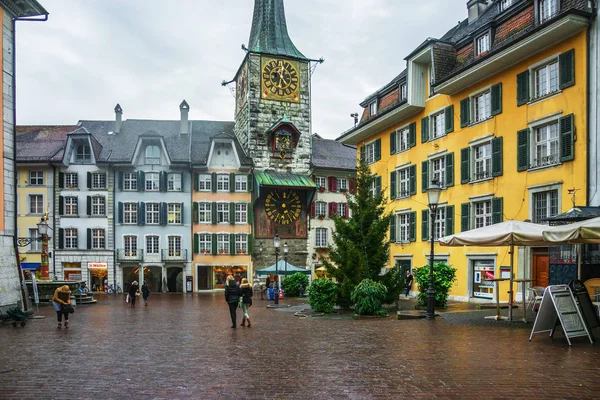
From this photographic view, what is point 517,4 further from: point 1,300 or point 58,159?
point 58,159

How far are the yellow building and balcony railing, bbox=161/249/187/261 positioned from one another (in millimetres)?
20154

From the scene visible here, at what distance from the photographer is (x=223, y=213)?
4703 cm

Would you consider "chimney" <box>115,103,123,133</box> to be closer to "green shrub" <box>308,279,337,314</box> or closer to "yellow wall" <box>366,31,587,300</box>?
"yellow wall" <box>366,31,587,300</box>

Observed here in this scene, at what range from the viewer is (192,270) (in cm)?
4625

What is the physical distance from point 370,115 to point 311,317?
18.4m

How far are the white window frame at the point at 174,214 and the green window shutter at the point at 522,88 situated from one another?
30770mm

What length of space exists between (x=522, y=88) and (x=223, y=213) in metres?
29.6

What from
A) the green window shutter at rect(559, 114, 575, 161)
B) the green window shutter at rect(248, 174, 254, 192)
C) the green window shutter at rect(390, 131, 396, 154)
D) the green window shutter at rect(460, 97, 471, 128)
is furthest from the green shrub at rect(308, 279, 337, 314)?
the green window shutter at rect(248, 174, 254, 192)

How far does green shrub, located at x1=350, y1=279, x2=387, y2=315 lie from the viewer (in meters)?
18.0

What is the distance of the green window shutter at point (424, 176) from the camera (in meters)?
28.5

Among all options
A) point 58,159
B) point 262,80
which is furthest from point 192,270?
point 262,80

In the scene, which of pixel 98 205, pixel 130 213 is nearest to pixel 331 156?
pixel 130 213

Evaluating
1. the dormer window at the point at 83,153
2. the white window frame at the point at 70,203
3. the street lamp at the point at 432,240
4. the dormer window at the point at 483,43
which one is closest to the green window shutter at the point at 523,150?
the dormer window at the point at 483,43

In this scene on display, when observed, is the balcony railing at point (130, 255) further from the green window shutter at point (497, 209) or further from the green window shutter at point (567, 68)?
the green window shutter at point (567, 68)
